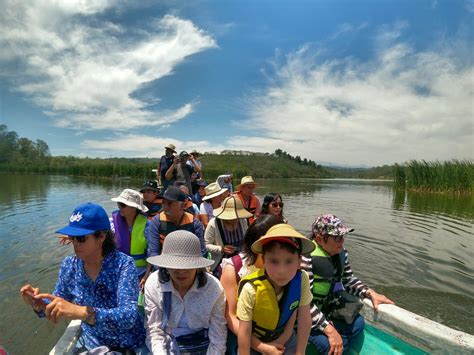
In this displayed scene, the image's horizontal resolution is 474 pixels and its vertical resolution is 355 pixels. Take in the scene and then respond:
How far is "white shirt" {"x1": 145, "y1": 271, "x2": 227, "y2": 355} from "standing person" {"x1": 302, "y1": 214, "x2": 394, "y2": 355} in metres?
0.96

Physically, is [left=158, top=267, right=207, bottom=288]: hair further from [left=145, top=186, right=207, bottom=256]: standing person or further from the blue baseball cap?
[left=145, top=186, right=207, bottom=256]: standing person

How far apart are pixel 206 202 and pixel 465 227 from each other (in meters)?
11.2

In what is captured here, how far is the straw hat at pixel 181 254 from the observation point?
2035 mm

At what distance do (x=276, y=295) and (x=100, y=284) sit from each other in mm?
1364

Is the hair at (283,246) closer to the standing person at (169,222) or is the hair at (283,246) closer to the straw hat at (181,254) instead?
the straw hat at (181,254)

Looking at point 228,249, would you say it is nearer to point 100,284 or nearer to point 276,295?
point 276,295

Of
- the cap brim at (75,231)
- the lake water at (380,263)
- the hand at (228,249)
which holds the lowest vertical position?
the lake water at (380,263)

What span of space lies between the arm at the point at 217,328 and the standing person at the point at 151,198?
3.78 meters

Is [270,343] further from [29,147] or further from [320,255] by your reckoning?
[29,147]

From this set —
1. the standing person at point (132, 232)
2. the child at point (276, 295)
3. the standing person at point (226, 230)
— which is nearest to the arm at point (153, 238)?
the standing person at point (132, 232)

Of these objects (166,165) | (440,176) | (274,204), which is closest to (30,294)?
(274,204)

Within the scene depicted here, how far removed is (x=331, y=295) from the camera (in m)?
3.03

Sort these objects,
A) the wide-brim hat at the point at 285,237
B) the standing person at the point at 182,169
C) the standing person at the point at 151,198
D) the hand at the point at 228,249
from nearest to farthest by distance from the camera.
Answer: the wide-brim hat at the point at 285,237 → the hand at the point at 228,249 → the standing person at the point at 151,198 → the standing person at the point at 182,169

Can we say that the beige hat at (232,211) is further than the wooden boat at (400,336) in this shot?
Yes
